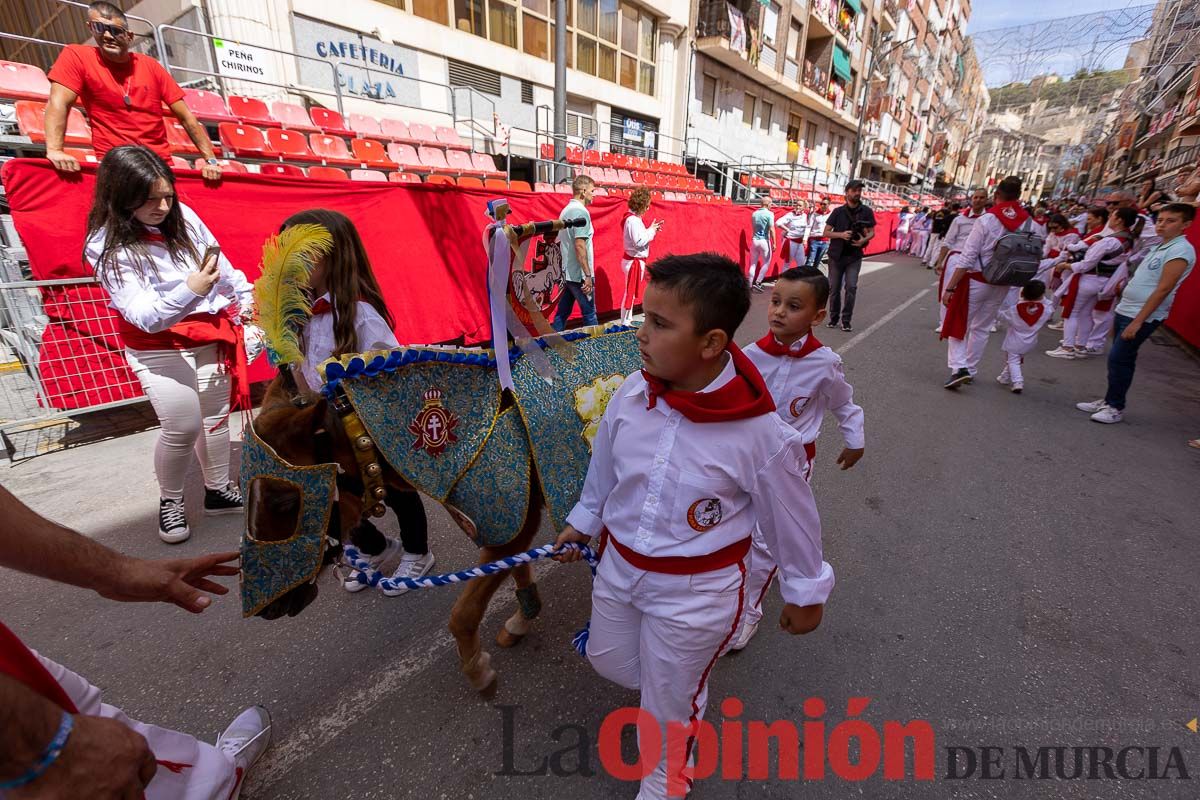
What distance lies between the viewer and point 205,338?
2.77m

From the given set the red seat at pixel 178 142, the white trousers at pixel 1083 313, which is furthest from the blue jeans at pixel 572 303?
the white trousers at pixel 1083 313

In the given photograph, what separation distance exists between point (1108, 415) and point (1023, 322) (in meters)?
1.22

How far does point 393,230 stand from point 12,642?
16.3ft

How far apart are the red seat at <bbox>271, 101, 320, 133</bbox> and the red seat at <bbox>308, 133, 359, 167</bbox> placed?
27 cm

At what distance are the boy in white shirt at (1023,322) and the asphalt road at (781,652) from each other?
2336 millimetres

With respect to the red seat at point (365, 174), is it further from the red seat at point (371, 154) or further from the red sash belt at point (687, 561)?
the red sash belt at point (687, 561)

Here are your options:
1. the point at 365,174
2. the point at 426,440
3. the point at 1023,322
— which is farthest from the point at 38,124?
the point at 1023,322

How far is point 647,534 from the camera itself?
4.73ft

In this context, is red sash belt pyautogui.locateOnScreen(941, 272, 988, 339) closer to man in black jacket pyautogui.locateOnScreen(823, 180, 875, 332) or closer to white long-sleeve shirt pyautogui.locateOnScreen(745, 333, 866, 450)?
man in black jacket pyautogui.locateOnScreen(823, 180, 875, 332)

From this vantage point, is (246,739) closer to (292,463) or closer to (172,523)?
(292,463)

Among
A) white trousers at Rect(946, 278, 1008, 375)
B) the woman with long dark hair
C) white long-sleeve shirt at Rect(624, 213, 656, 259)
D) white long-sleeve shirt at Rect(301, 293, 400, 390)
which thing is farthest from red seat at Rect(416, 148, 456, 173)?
white long-sleeve shirt at Rect(301, 293, 400, 390)

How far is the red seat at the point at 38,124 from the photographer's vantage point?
6457 millimetres

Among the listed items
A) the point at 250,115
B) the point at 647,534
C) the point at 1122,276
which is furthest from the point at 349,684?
the point at 250,115

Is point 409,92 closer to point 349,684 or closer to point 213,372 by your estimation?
point 213,372
